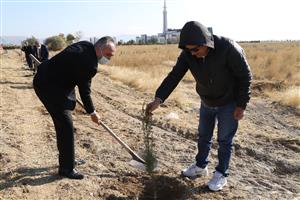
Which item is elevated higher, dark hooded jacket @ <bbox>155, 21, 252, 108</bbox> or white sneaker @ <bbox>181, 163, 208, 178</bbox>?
dark hooded jacket @ <bbox>155, 21, 252, 108</bbox>

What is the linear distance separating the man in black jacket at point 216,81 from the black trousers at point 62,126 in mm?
1020

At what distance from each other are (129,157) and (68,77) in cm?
196

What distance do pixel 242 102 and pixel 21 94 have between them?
387 inches

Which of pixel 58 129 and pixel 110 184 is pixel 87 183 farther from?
pixel 58 129

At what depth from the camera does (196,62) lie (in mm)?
4543

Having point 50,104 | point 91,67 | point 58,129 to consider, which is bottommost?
point 58,129

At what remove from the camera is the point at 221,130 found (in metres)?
4.74

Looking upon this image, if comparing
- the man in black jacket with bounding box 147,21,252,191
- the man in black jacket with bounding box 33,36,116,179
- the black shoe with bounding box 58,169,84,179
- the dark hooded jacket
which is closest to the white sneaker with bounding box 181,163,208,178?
the man in black jacket with bounding box 147,21,252,191

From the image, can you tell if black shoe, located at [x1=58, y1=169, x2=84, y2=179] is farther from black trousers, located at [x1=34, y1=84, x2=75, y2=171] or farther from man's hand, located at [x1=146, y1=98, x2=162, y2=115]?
man's hand, located at [x1=146, y1=98, x2=162, y2=115]

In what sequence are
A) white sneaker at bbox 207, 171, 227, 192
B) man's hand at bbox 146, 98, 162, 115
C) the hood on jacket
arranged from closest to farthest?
the hood on jacket → man's hand at bbox 146, 98, 162, 115 → white sneaker at bbox 207, 171, 227, 192

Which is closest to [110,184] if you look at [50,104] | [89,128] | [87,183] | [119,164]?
[87,183]

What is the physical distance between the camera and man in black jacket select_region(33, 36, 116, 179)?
471 centimetres

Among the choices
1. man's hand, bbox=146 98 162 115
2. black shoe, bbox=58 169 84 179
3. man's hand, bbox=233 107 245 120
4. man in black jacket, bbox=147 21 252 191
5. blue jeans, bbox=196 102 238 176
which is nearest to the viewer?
man in black jacket, bbox=147 21 252 191

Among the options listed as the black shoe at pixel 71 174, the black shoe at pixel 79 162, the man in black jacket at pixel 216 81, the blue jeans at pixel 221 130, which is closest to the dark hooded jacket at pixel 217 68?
the man in black jacket at pixel 216 81
